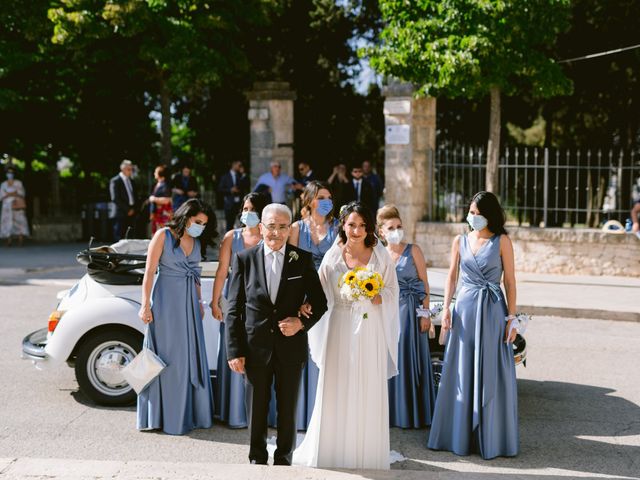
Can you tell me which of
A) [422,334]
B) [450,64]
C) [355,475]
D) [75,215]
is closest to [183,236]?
[422,334]

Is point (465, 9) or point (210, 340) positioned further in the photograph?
point (465, 9)

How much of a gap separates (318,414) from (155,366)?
4.90 feet

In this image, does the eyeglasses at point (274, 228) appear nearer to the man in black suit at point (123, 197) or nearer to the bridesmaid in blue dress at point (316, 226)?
the bridesmaid in blue dress at point (316, 226)

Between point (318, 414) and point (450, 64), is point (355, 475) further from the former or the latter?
point (450, 64)

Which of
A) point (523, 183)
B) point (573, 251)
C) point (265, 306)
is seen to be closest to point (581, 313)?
point (573, 251)

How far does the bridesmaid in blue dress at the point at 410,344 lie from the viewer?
676 centimetres

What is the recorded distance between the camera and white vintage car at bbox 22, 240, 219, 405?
702 cm

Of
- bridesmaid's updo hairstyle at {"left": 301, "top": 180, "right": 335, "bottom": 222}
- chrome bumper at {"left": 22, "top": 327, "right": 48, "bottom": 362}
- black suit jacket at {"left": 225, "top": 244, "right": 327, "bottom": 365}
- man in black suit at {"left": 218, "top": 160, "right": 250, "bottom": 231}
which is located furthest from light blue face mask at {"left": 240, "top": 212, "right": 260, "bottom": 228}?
man in black suit at {"left": 218, "top": 160, "right": 250, "bottom": 231}

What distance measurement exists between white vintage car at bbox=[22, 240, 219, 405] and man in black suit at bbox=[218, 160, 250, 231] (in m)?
11.2

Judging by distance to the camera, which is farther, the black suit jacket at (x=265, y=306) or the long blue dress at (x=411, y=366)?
the long blue dress at (x=411, y=366)

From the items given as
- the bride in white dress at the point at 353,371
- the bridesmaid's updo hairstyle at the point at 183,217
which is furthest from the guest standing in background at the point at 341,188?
the bride in white dress at the point at 353,371

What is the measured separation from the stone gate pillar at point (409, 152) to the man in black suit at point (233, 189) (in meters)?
3.54

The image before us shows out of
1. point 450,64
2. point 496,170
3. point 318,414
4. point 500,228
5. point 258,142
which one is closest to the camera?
point 318,414

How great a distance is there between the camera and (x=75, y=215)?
74.2ft
